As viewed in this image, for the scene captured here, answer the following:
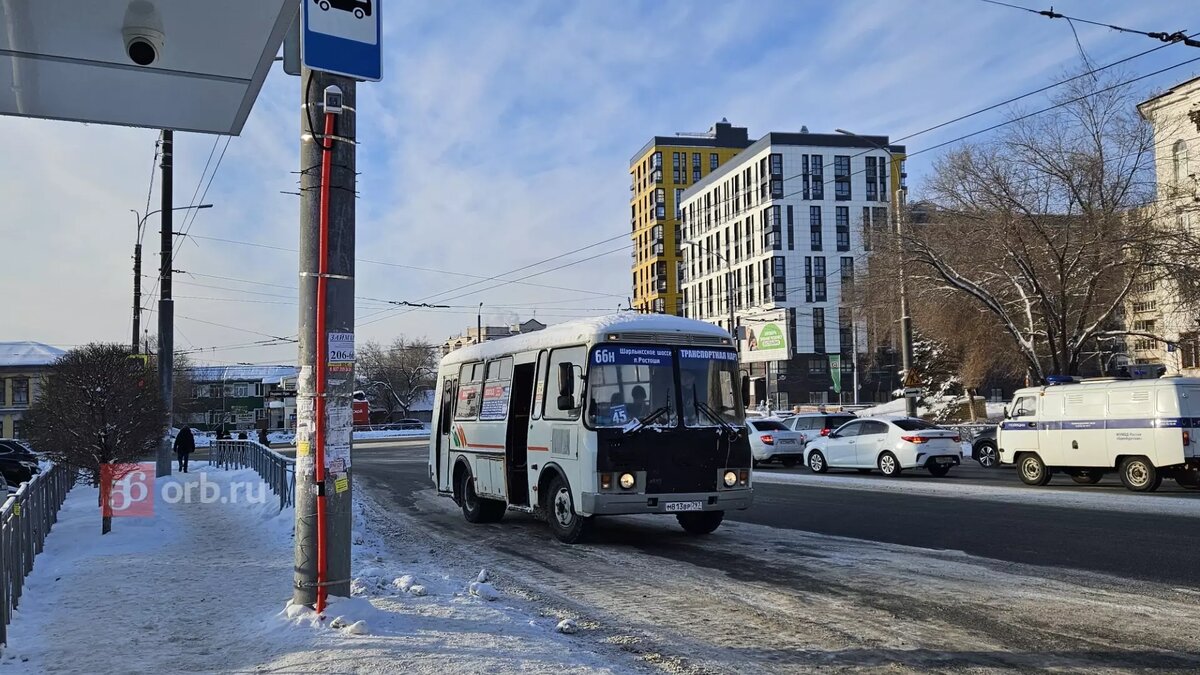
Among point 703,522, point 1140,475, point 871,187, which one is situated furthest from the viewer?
point 871,187

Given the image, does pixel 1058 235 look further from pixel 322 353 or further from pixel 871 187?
pixel 871 187

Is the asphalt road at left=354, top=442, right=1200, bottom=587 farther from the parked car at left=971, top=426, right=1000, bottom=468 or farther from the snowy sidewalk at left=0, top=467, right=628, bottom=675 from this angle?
the parked car at left=971, top=426, right=1000, bottom=468

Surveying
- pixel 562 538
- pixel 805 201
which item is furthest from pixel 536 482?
pixel 805 201

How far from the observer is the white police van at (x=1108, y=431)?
17281mm

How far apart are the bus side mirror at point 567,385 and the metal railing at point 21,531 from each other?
18.7ft

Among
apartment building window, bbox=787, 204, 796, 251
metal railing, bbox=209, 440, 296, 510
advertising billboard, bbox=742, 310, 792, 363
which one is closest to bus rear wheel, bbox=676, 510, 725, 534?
metal railing, bbox=209, 440, 296, 510

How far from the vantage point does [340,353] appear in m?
6.53

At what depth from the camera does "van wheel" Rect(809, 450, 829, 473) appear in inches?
1017

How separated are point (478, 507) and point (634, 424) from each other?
4.26m

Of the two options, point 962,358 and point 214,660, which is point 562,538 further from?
point 962,358

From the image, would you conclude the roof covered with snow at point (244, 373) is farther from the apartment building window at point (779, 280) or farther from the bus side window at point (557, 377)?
the bus side window at point (557, 377)

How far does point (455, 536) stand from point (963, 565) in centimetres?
661

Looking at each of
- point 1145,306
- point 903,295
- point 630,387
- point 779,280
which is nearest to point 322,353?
point 630,387

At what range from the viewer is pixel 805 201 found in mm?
89062
